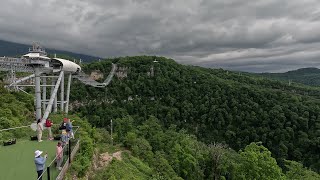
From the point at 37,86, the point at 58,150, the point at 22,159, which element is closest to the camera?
the point at 58,150

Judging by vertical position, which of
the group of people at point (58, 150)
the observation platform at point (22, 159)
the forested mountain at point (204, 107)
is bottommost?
the forested mountain at point (204, 107)

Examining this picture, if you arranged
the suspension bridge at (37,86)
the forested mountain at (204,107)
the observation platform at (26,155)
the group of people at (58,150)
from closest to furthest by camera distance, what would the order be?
the group of people at (58,150), the observation platform at (26,155), the suspension bridge at (37,86), the forested mountain at (204,107)

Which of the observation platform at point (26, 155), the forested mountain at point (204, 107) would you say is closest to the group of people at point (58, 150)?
the observation platform at point (26, 155)

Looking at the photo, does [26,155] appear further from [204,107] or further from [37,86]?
[204,107]

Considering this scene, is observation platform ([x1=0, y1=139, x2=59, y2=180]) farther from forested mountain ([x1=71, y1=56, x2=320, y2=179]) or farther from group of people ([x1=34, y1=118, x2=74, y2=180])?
forested mountain ([x1=71, y1=56, x2=320, y2=179])

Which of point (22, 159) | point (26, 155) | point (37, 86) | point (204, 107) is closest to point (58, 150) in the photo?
point (22, 159)

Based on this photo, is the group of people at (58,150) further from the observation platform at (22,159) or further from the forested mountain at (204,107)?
the forested mountain at (204,107)

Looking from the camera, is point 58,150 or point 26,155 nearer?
point 58,150

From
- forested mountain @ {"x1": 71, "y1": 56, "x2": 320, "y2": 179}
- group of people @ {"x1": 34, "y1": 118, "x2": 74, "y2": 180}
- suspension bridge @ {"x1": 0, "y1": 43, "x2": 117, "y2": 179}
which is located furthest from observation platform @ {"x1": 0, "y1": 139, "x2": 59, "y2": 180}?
forested mountain @ {"x1": 71, "y1": 56, "x2": 320, "y2": 179}
